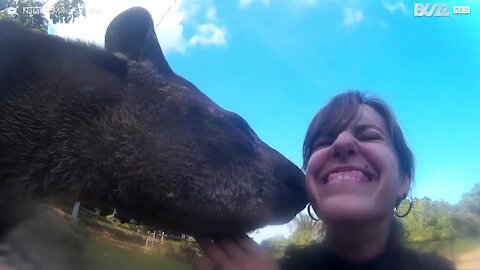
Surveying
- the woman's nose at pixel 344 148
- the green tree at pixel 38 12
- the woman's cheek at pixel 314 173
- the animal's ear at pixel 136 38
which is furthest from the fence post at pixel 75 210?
the woman's nose at pixel 344 148

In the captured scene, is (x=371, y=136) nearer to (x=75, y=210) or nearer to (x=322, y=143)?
(x=322, y=143)

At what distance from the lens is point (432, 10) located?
180 cm

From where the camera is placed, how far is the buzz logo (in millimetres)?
1805

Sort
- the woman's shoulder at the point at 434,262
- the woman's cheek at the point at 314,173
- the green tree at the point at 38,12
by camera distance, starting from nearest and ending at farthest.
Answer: the woman's shoulder at the point at 434,262 → the woman's cheek at the point at 314,173 → the green tree at the point at 38,12

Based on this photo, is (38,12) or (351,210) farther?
(38,12)

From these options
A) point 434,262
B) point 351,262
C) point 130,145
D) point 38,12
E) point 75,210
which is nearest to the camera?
point 434,262

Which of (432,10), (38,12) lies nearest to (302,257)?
(432,10)

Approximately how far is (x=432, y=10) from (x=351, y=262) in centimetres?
92

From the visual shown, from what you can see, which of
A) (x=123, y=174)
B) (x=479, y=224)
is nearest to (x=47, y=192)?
(x=123, y=174)

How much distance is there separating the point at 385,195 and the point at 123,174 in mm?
972

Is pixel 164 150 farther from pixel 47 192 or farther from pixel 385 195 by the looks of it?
pixel 385 195

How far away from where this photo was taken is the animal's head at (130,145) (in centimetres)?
195

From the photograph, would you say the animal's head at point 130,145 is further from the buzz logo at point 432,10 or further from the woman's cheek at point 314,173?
the buzz logo at point 432,10

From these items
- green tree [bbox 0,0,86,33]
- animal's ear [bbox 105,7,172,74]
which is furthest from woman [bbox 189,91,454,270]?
green tree [bbox 0,0,86,33]
